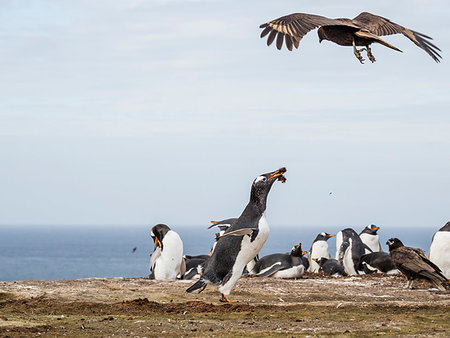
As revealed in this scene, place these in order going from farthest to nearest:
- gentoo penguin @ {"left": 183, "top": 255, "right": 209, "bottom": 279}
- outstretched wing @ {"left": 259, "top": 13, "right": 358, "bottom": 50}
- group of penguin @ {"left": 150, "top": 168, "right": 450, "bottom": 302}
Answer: gentoo penguin @ {"left": 183, "top": 255, "right": 209, "bottom": 279}, group of penguin @ {"left": 150, "top": 168, "right": 450, "bottom": 302}, outstretched wing @ {"left": 259, "top": 13, "right": 358, "bottom": 50}

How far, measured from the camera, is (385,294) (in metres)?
14.5

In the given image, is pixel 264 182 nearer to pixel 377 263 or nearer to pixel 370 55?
pixel 370 55

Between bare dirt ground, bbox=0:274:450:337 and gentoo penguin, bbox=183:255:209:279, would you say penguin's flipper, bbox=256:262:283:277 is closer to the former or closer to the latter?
gentoo penguin, bbox=183:255:209:279

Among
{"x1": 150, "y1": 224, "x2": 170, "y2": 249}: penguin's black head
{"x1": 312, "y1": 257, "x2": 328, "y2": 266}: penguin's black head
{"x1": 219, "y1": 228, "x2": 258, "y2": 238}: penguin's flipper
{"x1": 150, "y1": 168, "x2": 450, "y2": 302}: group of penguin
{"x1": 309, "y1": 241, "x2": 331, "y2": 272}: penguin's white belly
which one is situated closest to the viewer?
{"x1": 219, "y1": 228, "x2": 258, "y2": 238}: penguin's flipper

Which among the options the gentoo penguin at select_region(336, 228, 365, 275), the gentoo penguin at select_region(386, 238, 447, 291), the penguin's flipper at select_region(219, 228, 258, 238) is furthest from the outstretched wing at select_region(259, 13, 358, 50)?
the gentoo penguin at select_region(336, 228, 365, 275)

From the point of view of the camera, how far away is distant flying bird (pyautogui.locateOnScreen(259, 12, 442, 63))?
10727mm

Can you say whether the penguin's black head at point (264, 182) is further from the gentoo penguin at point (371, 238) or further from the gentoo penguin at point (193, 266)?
the gentoo penguin at point (371, 238)

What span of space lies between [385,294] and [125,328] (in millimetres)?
6412

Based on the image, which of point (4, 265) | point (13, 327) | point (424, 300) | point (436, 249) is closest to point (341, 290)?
point (424, 300)

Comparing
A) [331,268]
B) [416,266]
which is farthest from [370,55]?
[331,268]

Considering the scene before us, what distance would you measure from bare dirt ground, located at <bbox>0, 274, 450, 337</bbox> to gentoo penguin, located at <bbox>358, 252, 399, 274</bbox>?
455 centimetres

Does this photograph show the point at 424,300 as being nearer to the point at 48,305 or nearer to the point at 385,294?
the point at 385,294

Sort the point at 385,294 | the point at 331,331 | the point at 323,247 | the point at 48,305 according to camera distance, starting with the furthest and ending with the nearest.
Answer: the point at 323,247, the point at 385,294, the point at 48,305, the point at 331,331

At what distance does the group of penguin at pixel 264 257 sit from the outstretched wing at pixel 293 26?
2418 mm
